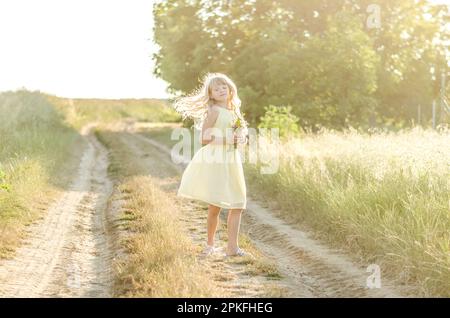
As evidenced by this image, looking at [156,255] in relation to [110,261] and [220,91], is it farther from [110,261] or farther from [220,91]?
[220,91]

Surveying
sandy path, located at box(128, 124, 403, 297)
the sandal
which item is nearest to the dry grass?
the sandal

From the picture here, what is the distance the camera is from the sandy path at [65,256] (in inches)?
246

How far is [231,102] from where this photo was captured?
24.3 ft

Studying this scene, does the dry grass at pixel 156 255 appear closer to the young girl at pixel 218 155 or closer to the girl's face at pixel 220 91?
the young girl at pixel 218 155

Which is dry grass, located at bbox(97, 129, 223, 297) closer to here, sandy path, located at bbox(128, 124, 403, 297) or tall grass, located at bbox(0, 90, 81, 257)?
sandy path, located at bbox(128, 124, 403, 297)

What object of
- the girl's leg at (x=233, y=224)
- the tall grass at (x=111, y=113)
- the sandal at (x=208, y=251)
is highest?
the tall grass at (x=111, y=113)

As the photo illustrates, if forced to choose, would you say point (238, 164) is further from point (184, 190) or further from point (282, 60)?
point (282, 60)

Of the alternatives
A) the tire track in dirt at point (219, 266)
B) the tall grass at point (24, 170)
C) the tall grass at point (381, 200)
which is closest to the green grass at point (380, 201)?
the tall grass at point (381, 200)

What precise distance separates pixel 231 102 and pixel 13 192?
4.70 m

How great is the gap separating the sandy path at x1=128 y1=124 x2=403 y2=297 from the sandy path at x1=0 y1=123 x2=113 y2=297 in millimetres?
2091

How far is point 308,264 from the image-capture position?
745cm

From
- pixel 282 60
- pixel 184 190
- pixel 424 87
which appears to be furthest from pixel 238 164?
pixel 424 87

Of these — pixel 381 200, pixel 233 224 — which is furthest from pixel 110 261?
pixel 381 200

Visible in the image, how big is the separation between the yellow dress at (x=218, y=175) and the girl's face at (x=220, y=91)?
137mm
